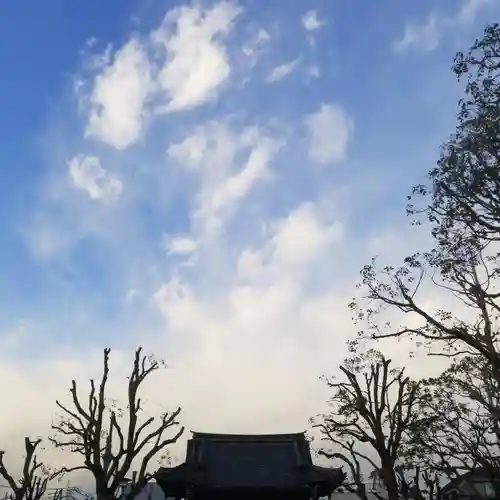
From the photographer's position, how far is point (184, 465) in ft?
77.9

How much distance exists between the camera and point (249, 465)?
24953mm

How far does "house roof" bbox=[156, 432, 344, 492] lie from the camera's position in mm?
22828

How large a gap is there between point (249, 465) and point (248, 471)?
0.45 metres

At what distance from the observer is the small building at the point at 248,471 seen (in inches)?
898

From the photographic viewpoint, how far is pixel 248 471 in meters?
24.5

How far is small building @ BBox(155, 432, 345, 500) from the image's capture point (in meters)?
22.8

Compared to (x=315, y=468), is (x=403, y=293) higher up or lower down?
higher up

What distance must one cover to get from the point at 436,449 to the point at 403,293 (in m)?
11.7

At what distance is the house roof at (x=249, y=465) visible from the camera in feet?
74.9

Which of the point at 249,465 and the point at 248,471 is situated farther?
the point at 249,465

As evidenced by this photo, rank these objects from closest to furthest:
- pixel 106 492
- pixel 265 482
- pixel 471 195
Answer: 1. pixel 471 195
2. pixel 106 492
3. pixel 265 482

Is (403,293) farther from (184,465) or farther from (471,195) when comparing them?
(184,465)

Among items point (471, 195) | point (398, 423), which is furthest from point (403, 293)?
point (398, 423)

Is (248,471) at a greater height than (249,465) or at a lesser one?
lesser
